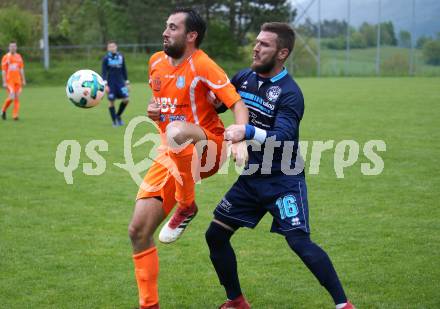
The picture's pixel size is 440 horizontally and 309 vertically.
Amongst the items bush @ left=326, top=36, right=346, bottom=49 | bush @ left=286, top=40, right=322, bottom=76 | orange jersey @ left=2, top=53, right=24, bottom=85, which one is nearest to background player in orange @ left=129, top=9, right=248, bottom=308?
orange jersey @ left=2, top=53, right=24, bottom=85

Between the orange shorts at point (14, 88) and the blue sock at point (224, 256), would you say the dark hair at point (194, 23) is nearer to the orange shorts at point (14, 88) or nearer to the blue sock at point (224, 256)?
the blue sock at point (224, 256)

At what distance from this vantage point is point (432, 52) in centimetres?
4400

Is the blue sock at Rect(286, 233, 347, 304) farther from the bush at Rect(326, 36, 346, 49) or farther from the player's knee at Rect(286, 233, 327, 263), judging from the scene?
the bush at Rect(326, 36, 346, 49)

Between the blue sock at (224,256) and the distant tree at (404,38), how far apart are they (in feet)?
142

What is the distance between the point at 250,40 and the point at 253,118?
153 feet

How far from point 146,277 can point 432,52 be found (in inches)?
1686

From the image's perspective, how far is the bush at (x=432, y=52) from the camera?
143 feet

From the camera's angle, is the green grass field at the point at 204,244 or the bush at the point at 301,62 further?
the bush at the point at 301,62

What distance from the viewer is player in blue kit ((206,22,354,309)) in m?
4.43

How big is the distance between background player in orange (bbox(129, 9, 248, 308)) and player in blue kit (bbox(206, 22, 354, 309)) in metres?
0.26

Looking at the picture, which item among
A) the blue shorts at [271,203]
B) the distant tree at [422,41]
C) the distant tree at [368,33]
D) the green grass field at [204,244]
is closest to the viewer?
the blue shorts at [271,203]

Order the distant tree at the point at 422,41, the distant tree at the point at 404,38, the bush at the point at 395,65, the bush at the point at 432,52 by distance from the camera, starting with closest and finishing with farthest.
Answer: the bush at the point at 395,65 < the bush at the point at 432,52 < the distant tree at the point at 422,41 < the distant tree at the point at 404,38

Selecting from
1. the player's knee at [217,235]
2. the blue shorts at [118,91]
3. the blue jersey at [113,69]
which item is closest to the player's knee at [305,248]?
the player's knee at [217,235]

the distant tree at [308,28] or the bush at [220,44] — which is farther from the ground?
the distant tree at [308,28]
